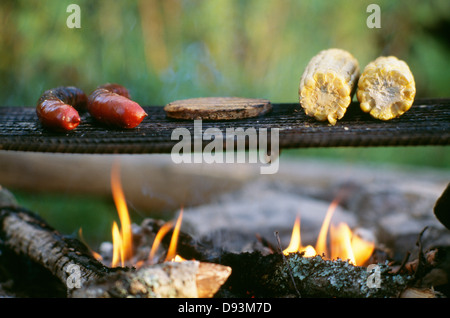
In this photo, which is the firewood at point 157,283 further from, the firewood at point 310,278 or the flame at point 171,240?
the flame at point 171,240

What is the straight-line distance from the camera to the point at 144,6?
5.52 meters

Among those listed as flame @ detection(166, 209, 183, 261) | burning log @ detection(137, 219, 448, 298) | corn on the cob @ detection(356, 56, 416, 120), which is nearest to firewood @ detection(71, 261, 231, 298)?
burning log @ detection(137, 219, 448, 298)

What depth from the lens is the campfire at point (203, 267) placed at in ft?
5.20

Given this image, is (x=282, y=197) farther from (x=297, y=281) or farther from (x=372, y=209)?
(x=297, y=281)

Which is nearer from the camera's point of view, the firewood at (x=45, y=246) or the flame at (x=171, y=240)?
the firewood at (x=45, y=246)

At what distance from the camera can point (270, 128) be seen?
1877 millimetres

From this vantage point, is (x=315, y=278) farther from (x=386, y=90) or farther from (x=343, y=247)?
(x=386, y=90)

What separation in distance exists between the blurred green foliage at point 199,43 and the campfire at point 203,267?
3.17 metres

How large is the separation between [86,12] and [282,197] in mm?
3625

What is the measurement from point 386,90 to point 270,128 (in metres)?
0.58

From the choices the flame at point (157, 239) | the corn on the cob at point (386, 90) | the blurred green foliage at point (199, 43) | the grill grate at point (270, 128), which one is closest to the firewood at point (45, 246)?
the flame at point (157, 239)

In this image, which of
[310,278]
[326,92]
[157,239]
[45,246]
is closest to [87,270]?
[45,246]

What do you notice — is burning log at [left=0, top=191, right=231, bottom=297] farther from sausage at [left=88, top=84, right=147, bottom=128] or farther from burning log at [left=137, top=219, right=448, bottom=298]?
sausage at [left=88, top=84, right=147, bottom=128]

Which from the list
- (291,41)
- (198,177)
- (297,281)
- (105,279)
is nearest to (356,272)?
(297,281)
